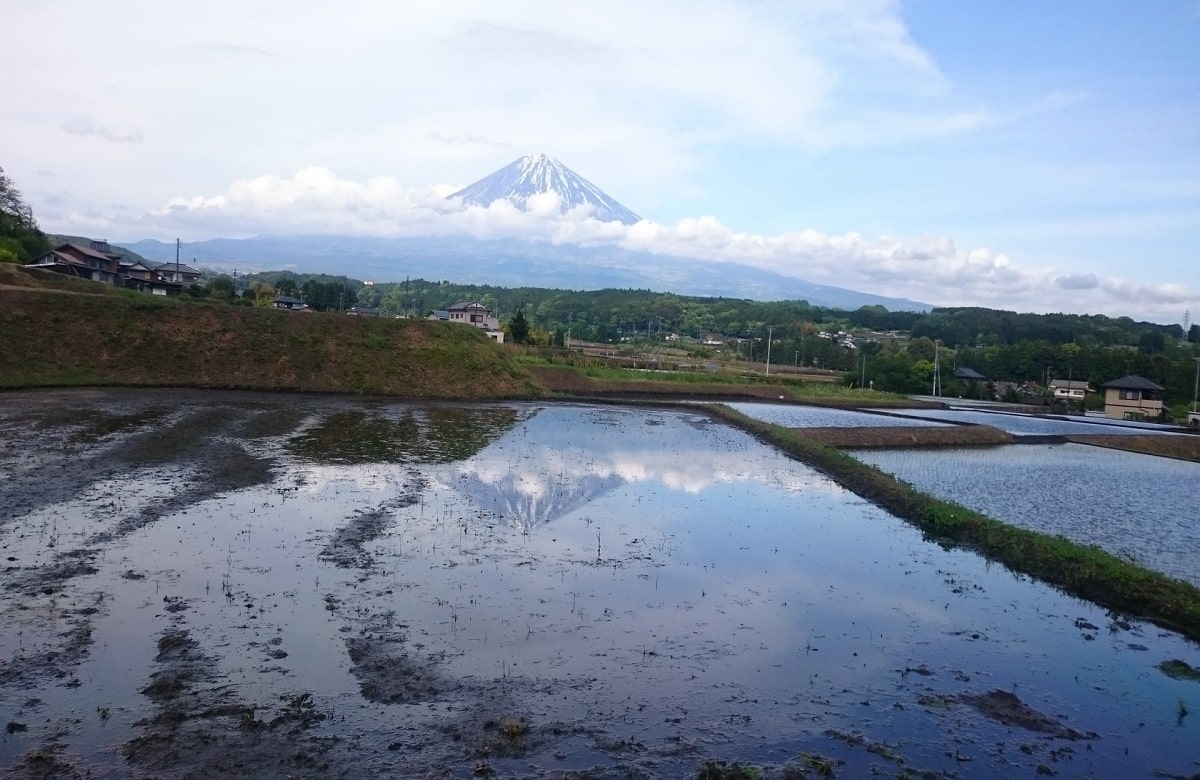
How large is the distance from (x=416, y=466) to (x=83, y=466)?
212 inches

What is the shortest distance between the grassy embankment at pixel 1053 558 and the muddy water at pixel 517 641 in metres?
0.40

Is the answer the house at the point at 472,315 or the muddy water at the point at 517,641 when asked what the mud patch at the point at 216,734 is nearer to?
the muddy water at the point at 517,641

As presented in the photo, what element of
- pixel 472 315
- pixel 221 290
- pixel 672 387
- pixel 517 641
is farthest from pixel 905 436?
pixel 472 315

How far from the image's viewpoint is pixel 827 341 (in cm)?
7288

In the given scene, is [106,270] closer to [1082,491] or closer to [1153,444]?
[1082,491]

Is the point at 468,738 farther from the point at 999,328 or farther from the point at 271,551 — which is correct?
the point at 999,328

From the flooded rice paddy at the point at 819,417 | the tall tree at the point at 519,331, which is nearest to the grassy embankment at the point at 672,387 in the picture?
the flooded rice paddy at the point at 819,417

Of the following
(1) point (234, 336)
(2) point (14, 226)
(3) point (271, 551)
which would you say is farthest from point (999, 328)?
(3) point (271, 551)

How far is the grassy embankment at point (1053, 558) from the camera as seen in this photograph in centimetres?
885

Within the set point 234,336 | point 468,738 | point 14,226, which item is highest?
point 14,226

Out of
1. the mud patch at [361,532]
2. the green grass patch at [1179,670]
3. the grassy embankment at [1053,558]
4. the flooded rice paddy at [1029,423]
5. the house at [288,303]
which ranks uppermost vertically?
the house at [288,303]

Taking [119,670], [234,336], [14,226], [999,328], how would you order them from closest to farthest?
[119,670] < [234,336] < [14,226] < [999,328]

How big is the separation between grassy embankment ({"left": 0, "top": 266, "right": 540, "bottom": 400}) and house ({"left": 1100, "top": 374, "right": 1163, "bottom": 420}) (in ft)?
113

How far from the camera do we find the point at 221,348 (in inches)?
1192
